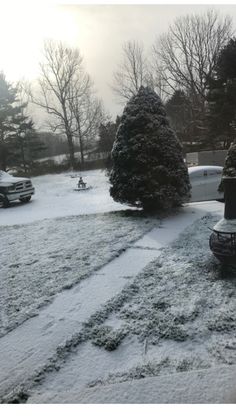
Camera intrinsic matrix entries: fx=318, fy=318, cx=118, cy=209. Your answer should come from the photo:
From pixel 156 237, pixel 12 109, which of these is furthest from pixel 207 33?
pixel 156 237

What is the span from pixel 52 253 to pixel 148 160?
397cm

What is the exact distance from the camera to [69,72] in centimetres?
3597

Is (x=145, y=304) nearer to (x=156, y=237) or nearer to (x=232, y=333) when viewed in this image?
(x=232, y=333)

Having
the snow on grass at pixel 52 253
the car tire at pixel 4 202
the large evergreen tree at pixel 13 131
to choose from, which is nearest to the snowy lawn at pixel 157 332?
the snow on grass at pixel 52 253

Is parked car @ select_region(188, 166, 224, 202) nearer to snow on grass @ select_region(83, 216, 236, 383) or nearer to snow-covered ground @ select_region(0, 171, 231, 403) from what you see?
snow-covered ground @ select_region(0, 171, 231, 403)

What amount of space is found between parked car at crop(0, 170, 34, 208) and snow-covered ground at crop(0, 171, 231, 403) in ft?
21.4

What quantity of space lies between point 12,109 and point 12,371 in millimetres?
30975

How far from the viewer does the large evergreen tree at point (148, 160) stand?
8688 mm

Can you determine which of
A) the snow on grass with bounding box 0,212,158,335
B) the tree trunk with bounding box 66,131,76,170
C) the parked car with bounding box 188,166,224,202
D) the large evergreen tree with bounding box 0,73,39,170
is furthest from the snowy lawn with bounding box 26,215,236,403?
the tree trunk with bounding box 66,131,76,170

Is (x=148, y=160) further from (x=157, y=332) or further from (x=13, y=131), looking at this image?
(x=13, y=131)

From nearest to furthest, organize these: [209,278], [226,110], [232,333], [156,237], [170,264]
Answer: [232,333], [209,278], [170,264], [156,237], [226,110]

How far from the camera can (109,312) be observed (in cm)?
381
